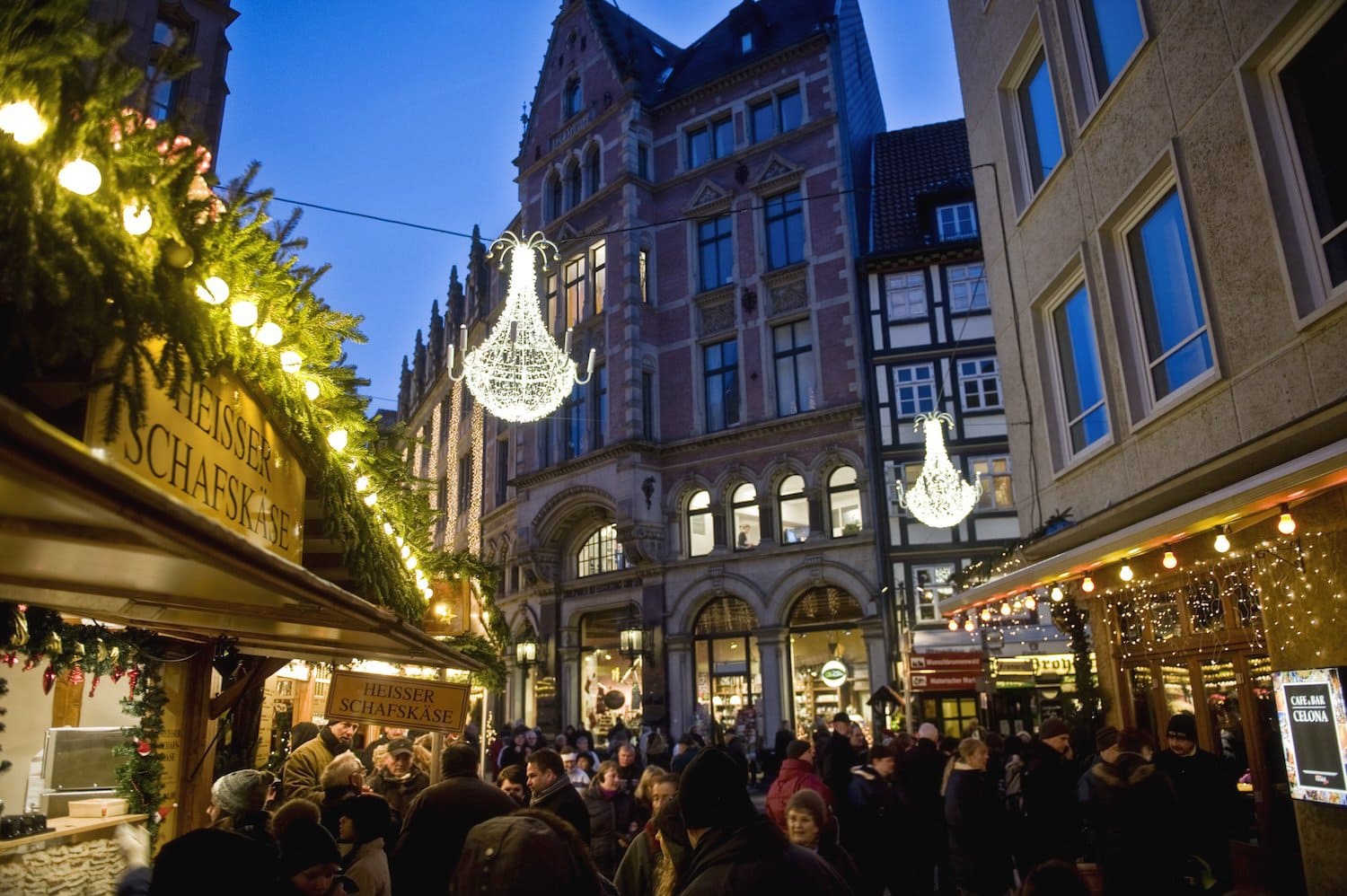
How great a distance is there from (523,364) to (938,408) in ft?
42.4

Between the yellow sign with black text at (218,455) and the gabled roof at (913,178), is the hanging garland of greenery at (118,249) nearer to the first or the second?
the yellow sign with black text at (218,455)

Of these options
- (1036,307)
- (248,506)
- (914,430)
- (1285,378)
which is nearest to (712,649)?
(914,430)

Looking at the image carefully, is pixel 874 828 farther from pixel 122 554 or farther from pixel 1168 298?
pixel 122 554

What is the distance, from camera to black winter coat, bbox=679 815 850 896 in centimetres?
277

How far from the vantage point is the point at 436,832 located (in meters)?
4.58

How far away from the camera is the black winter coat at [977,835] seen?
21.2ft

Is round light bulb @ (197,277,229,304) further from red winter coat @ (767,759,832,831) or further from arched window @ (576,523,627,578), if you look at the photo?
arched window @ (576,523,627,578)

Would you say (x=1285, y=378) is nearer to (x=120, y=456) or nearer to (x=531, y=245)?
(x=120, y=456)

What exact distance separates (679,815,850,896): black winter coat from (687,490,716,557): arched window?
21.0m

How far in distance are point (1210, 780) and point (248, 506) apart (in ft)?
23.2

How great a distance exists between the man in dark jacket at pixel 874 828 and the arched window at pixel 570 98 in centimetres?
2713

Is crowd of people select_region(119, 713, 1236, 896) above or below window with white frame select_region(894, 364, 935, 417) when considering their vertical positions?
below

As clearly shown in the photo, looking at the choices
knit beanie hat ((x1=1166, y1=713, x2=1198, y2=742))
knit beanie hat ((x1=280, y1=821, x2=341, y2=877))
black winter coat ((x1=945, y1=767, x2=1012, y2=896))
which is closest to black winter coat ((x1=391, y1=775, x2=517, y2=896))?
knit beanie hat ((x1=280, y1=821, x2=341, y2=877))

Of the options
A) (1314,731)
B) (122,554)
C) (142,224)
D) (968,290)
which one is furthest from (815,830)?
(968,290)
